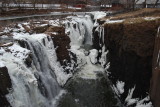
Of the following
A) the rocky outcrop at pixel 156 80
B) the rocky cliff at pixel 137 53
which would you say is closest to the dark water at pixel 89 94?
the rocky cliff at pixel 137 53

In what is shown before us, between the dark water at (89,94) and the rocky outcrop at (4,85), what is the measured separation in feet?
11.2

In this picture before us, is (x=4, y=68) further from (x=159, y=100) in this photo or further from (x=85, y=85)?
(x=159, y=100)

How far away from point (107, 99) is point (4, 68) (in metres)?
5.95

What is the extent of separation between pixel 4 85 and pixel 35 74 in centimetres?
238

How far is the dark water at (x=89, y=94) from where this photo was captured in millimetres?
9578

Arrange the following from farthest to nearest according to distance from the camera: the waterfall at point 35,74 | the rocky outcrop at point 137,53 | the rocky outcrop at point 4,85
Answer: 1. the rocky outcrop at point 137,53
2. the waterfall at point 35,74
3. the rocky outcrop at point 4,85

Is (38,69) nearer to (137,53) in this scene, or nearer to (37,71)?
(37,71)

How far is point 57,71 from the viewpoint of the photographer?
1152cm

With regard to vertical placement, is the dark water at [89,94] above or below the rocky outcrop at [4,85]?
below

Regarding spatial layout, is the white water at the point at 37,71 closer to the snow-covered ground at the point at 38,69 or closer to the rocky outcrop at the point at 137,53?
the snow-covered ground at the point at 38,69

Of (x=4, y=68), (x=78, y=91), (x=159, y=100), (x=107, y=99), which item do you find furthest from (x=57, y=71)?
(x=159, y=100)

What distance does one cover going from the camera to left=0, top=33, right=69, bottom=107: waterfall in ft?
24.2

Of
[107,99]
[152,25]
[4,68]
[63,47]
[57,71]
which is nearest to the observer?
[4,68]

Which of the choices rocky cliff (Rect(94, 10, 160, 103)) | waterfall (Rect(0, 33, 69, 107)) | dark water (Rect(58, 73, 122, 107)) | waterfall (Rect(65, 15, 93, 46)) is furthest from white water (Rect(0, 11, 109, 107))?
waterfall (Rect(65, 15, 93, 46))
